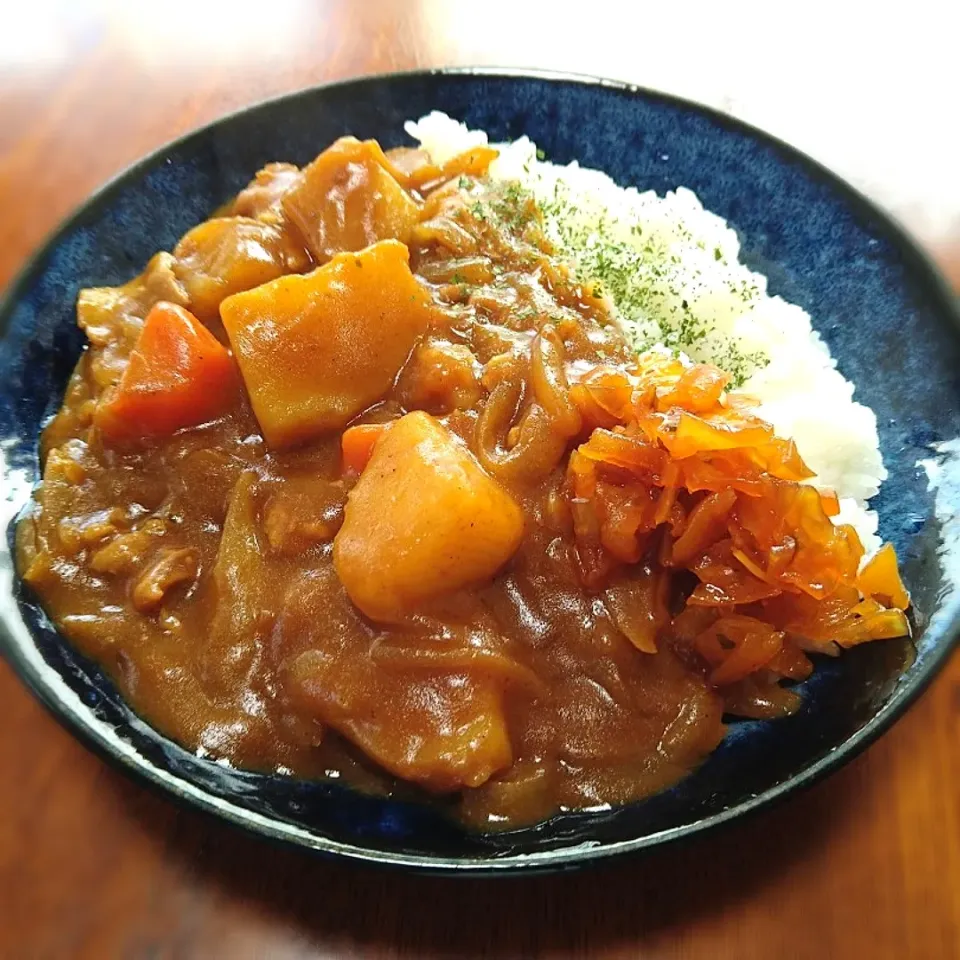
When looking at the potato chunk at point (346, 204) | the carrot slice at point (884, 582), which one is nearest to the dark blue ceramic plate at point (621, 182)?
the carrot slice at point (884, 582)

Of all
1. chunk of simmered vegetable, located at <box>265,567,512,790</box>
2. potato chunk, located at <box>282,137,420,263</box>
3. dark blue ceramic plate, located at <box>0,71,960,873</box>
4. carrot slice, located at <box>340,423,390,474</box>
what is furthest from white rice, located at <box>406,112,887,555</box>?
chunk of simmered vegetable, located at <box>265,567,512,790</box>

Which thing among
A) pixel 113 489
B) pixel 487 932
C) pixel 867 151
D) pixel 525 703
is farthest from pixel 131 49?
pixel 487 932

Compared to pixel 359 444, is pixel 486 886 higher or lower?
lower

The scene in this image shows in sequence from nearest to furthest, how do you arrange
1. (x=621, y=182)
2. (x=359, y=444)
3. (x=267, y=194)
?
(x=359, y=444) → (x=267, y=194) → (x=621, y=182)

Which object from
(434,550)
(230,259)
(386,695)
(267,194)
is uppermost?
(267,194)

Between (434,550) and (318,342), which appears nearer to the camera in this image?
(434,550)

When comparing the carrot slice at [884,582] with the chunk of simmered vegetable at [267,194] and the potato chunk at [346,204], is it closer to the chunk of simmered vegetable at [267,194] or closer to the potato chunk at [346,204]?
the potato chunk at [346,204]

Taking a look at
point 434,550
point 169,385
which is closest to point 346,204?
point 169,385

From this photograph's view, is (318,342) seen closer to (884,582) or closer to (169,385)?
(169,385)

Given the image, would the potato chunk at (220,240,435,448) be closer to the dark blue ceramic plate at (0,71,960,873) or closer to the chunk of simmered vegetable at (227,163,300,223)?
the chunk of simmered vegetable at (227,163,300,223)
